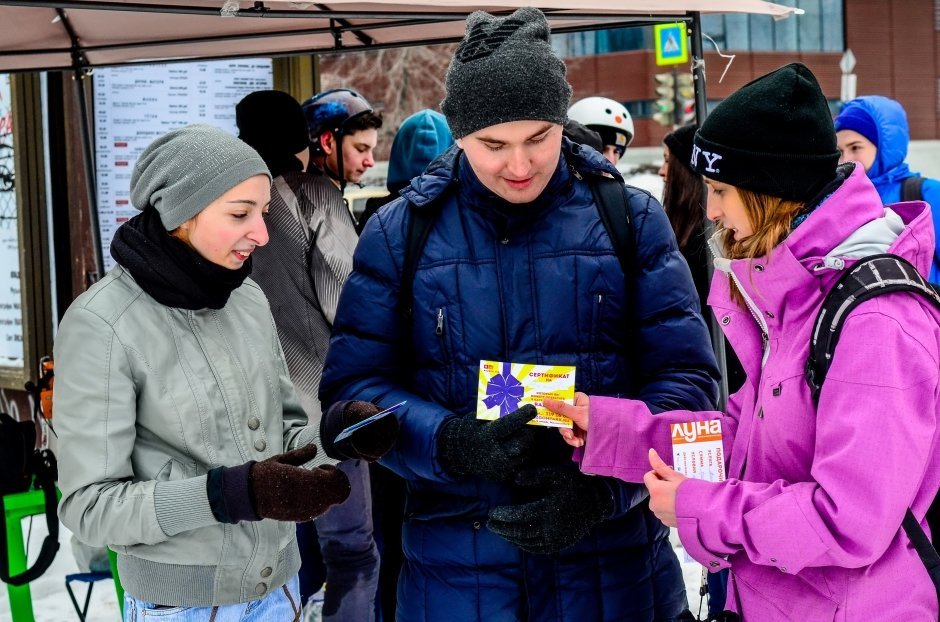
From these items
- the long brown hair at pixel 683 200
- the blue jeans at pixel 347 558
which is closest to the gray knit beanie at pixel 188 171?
the blue jeans at pixel 347 558

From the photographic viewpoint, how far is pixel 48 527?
11.7 feet

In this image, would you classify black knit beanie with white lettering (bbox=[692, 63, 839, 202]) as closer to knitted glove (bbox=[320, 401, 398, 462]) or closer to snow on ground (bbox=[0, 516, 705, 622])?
knitted glove (bbox=[320, 401, 398, 462])

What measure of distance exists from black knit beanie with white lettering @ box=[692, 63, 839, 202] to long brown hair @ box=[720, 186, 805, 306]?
0.01 metres

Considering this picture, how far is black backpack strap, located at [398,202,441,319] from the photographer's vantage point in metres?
2.21

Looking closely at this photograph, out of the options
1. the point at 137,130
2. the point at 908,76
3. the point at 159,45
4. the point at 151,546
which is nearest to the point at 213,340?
the point at 151,546

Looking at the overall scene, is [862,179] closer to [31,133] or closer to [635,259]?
[635,259]

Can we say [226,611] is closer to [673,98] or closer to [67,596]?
[67,596]

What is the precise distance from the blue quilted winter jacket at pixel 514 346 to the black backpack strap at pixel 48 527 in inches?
72.0

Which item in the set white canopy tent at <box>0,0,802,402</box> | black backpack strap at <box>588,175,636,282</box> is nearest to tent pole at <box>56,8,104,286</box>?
white canopy tent at <box>0,0,802,402</box>

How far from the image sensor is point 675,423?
2072mm

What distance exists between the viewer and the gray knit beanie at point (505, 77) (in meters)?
2.09

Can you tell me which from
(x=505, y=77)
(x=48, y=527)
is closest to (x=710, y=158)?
(x=505, y=77)

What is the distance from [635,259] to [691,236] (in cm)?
211

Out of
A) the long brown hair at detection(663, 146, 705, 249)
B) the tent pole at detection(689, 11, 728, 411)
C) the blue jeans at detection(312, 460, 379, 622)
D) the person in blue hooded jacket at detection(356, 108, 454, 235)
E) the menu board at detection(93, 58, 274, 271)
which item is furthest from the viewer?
the menu board at detection(93, 58, 274, 271)
